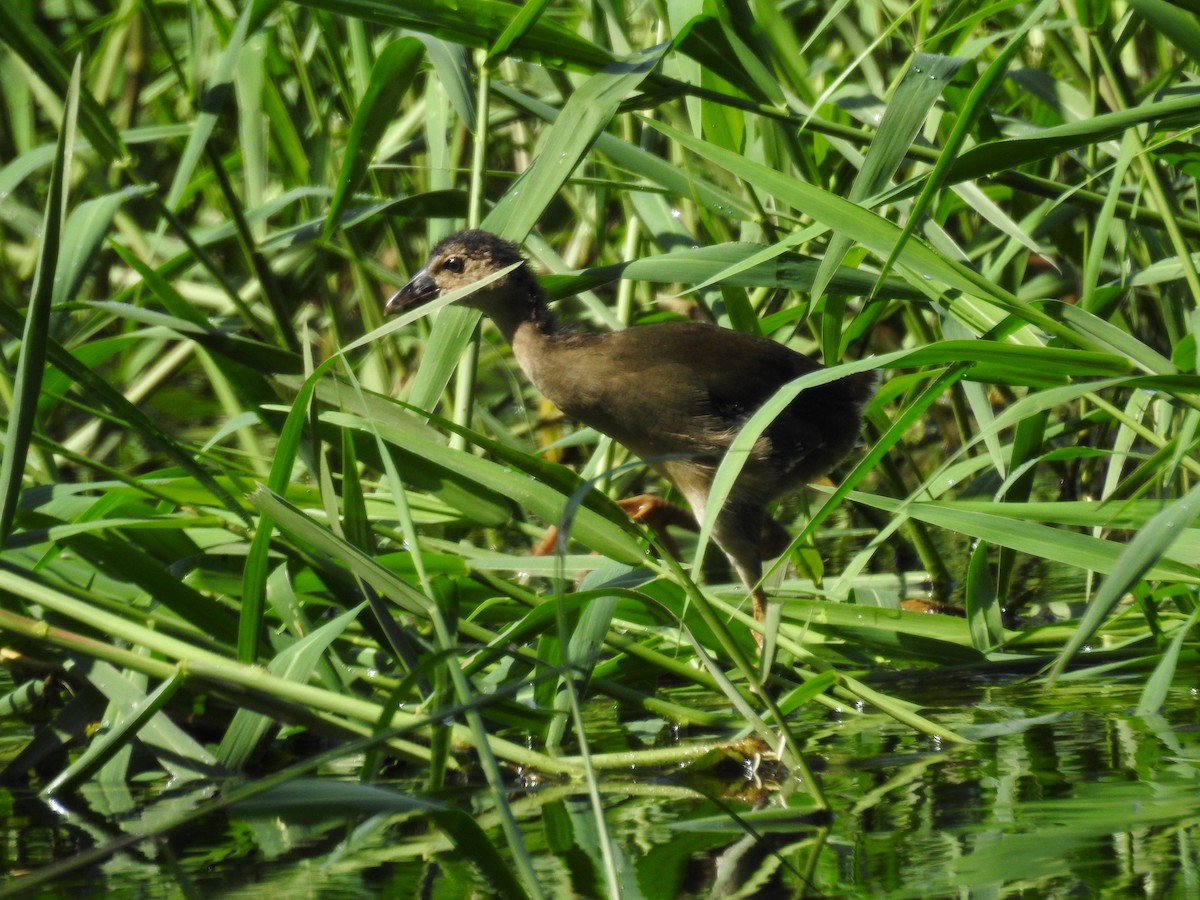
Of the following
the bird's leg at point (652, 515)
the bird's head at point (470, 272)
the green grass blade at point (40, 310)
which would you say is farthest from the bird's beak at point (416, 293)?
the green grass blade at point (40, 310)

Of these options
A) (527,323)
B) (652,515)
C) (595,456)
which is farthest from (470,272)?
(652,515)

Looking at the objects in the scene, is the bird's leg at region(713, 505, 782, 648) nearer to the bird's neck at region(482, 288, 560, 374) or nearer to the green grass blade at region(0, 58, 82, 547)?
the bird's neck at region(482, 288, 560, 374)

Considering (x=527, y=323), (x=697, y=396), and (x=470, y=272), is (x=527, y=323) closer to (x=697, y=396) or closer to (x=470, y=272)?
(x=470, y=272)

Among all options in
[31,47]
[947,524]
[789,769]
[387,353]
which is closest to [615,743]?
[789,769]

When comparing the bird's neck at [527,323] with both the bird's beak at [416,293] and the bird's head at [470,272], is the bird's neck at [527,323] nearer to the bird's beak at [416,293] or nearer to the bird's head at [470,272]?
the bird's head at [470,272]

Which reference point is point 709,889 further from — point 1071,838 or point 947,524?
point 947,524
